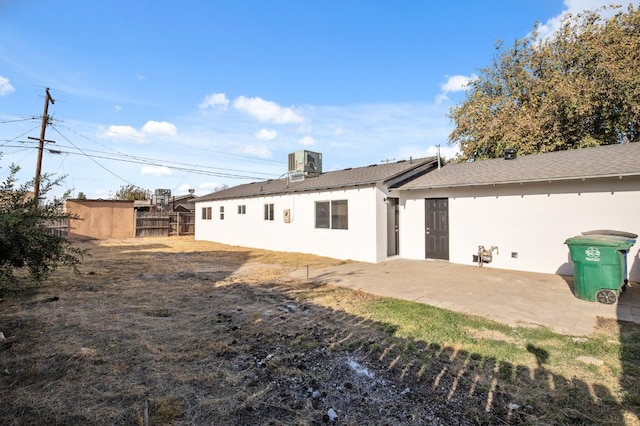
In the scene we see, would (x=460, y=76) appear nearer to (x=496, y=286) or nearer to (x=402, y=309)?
(x=496, y=286)

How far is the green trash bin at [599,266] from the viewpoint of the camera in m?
5.15

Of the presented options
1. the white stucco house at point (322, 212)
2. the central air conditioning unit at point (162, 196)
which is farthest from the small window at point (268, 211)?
the central air conditioning unit at point (162, 196)

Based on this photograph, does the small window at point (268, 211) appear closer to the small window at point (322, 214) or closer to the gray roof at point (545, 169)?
the small window at point (322, 214)

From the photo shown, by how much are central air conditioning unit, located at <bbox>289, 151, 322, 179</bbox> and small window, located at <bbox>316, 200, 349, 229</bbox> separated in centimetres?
305

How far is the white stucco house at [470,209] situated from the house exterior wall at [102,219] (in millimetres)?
12553

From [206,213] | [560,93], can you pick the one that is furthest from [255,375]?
[206,213]

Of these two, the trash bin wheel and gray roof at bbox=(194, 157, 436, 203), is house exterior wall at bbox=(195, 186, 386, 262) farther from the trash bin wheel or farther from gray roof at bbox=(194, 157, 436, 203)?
the trash bin wheel

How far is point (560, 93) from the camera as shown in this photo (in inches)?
508

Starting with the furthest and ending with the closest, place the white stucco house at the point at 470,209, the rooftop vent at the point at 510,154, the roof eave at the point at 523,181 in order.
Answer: the rooftop vent at the point at 510,154
the white stucco house at the point at 470,209
the roof eave at the point at 523,181

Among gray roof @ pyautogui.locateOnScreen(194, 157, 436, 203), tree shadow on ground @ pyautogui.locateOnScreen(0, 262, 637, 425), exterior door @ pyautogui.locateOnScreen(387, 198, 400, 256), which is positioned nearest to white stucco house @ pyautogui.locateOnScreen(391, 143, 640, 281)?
exterior door @ pyautogui.locateOnScreen(387, 198, 400, 256)

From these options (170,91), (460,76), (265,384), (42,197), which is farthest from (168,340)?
(460,76)

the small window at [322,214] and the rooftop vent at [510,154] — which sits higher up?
the rooftop vent at [510,154]

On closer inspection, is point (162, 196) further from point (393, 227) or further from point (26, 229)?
point (26, 229)

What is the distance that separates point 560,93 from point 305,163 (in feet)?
37.7
